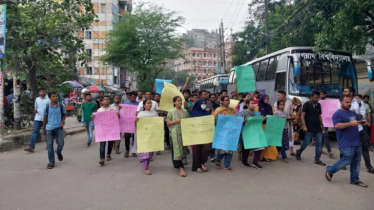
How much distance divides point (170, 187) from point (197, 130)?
4.23ft

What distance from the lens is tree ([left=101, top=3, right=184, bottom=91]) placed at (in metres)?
23.7

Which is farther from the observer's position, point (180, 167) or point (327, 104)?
point (327, 104)

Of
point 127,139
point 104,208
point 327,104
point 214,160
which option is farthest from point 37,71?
point 327,104

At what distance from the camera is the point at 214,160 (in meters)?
7.05

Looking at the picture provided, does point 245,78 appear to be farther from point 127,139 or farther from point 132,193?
point 132,193

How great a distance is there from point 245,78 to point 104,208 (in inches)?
211

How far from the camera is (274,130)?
22.1ft

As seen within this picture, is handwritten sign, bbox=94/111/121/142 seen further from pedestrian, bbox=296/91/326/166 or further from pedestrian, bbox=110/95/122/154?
pedestrian, bbox=296/91/326/166

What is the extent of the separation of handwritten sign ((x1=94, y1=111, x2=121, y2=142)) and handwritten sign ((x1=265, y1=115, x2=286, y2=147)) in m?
3.19

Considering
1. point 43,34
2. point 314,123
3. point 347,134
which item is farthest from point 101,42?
point 347,134

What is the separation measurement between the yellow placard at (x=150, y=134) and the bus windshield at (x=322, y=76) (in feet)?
18.4

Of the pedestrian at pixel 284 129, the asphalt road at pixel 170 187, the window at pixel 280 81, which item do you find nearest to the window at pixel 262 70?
the window at pixel 280 81

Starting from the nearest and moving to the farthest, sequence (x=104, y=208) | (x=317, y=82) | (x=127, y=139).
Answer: (x=104, y=208) → (x=127, y=139) → (x=317, y=82)

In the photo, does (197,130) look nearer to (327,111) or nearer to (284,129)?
(284,129)
